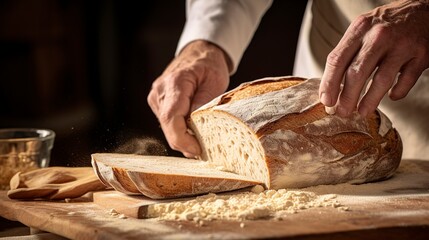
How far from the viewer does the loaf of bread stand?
7.71 ft

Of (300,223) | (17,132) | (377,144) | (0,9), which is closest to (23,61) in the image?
(0,9)

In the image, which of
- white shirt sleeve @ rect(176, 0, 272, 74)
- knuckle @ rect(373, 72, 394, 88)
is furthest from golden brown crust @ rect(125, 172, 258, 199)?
white shirt sleeve @ rect(176, 0, 272, 74)

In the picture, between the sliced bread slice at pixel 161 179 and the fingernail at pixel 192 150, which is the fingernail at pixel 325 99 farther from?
the fingernail at pixel 192 150

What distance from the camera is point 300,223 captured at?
1.92 meters

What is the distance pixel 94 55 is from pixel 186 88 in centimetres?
380

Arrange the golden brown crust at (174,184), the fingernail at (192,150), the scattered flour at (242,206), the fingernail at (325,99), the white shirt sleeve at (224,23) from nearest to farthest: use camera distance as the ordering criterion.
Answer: the scattered flour at (242,206), the golden brown crust at (174,184), the fingernail at (325,99), the fingernail at (192,150), the white shirt sleeve at (224,23)

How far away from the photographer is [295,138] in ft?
7.81

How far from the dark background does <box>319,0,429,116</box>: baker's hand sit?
3220 millimetres

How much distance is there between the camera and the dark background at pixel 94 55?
5742mm

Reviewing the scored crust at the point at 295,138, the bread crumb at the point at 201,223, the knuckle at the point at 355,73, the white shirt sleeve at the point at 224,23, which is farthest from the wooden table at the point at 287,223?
the white shirt sleeve at the point at 224,23

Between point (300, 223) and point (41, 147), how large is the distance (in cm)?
135

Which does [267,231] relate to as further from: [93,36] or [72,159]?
[93,36]

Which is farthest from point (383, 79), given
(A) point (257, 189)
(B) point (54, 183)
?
(B) point (54, 183)

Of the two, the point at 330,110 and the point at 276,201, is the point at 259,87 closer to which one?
the point at 330,110
